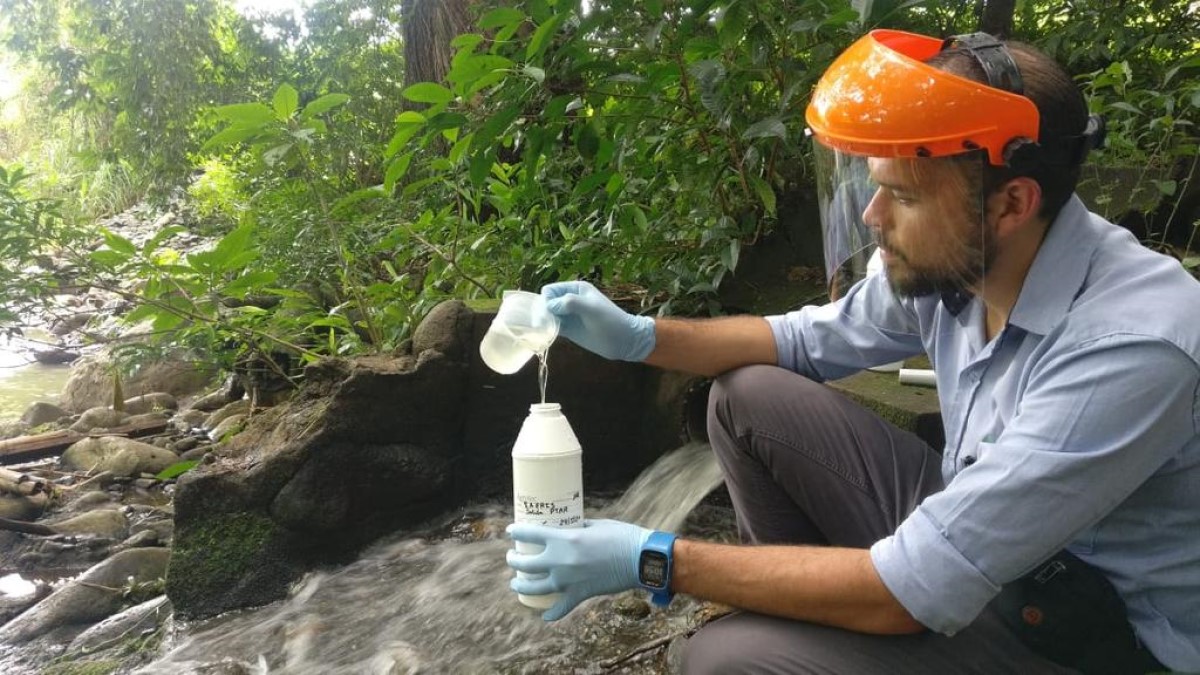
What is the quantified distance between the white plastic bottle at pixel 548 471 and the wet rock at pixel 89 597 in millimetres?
2343

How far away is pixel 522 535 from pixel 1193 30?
3428mm

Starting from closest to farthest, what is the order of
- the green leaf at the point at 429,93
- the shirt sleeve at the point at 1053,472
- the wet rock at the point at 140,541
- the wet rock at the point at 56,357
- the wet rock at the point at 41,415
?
the shirt sleeve at the point at 1053,472 → the green leaf at the point at 429,93 → the wet rock at the point at 140,541 → the wet rock at the point at 41,415 → the wet rock at the point at 56,357

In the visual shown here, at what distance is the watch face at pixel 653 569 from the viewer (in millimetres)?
1416

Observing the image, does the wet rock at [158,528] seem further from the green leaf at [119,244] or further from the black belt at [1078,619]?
the black belt at [1078,619]

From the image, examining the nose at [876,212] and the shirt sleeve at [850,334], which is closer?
the nose at [876,212]

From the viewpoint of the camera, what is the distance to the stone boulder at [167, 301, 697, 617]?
2783 millimetres

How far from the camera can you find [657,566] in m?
1.42

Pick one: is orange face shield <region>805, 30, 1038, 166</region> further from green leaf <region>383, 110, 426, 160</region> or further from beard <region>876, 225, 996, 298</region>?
green leaf <region>383, 110, 426, 160</region>

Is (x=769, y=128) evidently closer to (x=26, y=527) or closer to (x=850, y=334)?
(x=850, y=334)

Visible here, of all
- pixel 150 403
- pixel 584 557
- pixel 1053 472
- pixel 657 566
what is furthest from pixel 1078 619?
pixel 150 403

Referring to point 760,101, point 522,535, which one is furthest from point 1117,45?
point 522,535

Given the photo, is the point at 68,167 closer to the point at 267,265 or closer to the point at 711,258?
the point at 267,265

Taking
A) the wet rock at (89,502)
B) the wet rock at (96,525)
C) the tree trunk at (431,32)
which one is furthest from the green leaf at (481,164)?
the tree trunk at (431,32)

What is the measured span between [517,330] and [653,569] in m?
0.66
